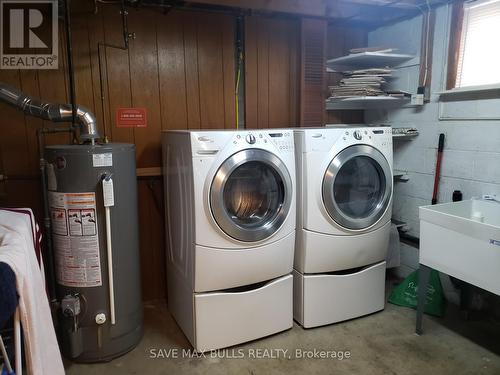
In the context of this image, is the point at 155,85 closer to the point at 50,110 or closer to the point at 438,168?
the point at 50,110

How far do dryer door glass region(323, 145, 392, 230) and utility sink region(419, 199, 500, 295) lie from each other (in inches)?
12.8

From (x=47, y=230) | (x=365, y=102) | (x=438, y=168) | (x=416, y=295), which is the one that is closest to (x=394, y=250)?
(x=416, y=295)

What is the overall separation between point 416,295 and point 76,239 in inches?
90.0

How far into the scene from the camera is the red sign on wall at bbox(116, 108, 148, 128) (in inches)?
105

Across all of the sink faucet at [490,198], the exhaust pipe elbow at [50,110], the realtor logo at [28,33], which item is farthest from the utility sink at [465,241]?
the realtor logo at [28,33]

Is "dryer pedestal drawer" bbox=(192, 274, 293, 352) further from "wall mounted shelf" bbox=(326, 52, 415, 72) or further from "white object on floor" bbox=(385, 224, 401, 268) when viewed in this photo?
"wall mounted shelf" bbox=(326, 52, 415, 72)

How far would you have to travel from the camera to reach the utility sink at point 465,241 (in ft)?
6.43

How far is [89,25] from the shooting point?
2.50 metres

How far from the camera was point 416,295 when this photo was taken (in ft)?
9.09

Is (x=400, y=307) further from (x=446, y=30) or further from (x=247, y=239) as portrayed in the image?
(x=446, y=30)

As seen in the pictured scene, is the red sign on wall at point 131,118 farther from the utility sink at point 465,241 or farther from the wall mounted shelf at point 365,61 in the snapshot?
the utility sink at point 465,241

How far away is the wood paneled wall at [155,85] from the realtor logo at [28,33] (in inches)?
2.6

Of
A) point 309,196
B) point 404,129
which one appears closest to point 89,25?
point 309,196

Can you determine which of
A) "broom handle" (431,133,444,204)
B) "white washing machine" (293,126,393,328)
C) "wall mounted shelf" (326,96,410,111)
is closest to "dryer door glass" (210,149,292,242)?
"white washing machine" (293,126,393,328)
